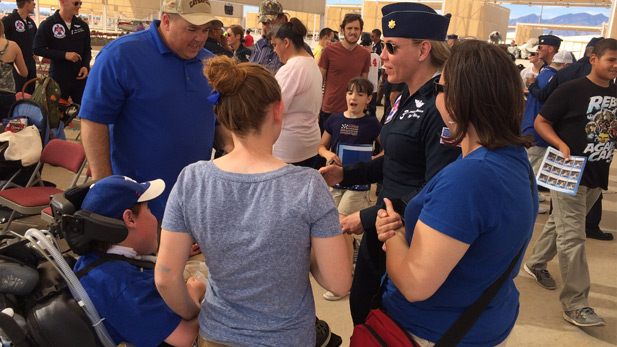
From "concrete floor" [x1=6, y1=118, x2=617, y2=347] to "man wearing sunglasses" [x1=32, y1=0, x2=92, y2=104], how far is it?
2215 mm

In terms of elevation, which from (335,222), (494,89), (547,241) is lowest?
(547,241)

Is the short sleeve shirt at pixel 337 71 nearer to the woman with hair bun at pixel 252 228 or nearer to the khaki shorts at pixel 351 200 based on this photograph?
the khaki shorts at pixel 351 200

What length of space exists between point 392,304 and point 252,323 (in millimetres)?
459

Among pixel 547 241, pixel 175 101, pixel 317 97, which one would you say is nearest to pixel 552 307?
pixel 547 241

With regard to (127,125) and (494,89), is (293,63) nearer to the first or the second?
(127,125)

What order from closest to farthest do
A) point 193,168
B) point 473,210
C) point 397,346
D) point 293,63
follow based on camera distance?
point 473,210, point 193,168, point 397,346, point 293,63

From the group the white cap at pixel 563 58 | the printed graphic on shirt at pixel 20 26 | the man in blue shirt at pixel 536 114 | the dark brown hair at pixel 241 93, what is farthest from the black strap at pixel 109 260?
the printed graphic on shirt at pixel 20 26

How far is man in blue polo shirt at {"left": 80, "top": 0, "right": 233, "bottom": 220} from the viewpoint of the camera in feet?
7.14

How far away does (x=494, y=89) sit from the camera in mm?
1256

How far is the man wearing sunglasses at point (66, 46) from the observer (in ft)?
18.8

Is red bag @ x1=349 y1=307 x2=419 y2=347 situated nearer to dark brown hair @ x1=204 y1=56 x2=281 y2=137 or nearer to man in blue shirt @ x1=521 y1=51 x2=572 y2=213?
dark brown hair @ x1=204 y1=56 x2=281 y2=137

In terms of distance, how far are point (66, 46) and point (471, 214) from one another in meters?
6.08

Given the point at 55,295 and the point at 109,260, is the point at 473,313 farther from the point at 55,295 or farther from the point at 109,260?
the point at 55,295

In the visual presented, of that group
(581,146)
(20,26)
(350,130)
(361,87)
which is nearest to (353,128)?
(350,130)
